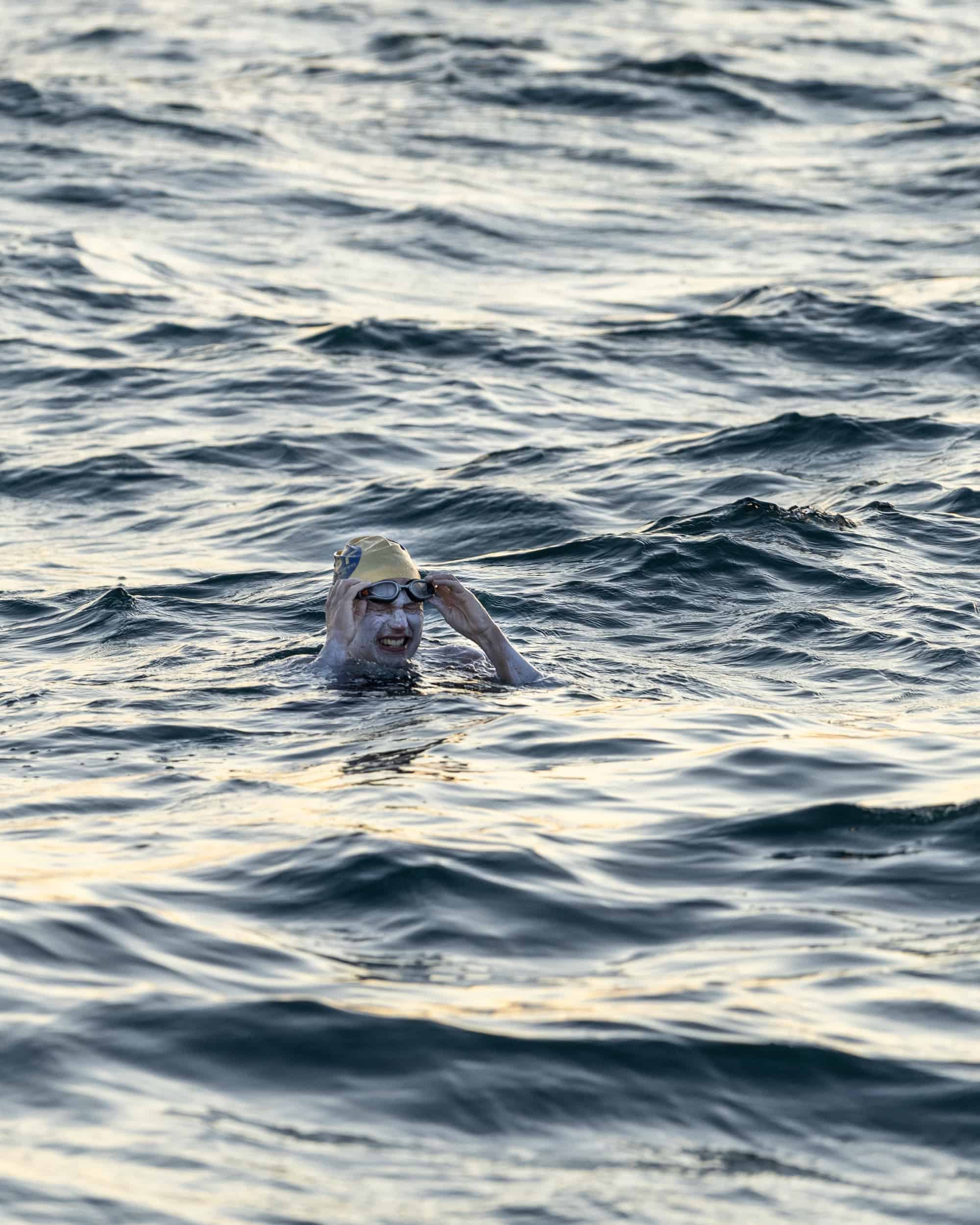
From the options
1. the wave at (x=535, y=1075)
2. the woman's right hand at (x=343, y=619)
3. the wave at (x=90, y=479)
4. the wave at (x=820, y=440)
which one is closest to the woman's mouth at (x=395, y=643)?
the woman's right hand at (x=343, y=619)

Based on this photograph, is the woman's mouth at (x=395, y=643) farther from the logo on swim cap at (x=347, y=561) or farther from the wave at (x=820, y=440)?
the wave at (x=820, y=440)

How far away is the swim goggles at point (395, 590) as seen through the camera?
10.2m

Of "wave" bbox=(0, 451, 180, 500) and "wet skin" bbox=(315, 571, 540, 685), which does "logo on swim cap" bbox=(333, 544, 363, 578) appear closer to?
"wet skin" bbox=(315, 571, 540, 685)

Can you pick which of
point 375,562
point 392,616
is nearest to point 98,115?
point 375,562

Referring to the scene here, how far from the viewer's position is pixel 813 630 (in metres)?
11.4

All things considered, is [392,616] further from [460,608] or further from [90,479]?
[90,479]

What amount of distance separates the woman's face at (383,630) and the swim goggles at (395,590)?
44mm

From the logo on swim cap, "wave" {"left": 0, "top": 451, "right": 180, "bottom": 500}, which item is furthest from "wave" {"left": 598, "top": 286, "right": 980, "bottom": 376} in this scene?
the logo on swim cap

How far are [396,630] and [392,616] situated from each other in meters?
0.08

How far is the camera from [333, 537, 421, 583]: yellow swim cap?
1030cm

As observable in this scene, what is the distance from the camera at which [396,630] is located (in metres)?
10.3

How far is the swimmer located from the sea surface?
0.27m

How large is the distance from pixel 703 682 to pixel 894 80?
24.5 metres

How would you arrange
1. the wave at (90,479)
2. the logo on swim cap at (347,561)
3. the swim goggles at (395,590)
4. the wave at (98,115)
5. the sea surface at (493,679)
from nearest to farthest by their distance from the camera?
the sea surface at (493,679)
the swim goggles at (395,590)
the logo on swim cap at (347,561)
the wave at (90,479)
the wave at (98,115)
